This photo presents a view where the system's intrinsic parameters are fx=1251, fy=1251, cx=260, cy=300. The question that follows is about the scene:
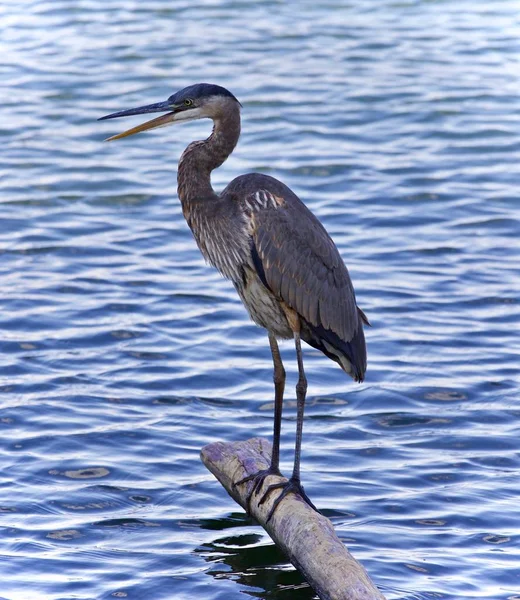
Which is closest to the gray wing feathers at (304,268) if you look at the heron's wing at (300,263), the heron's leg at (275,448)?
the heron's wing at (300,263)

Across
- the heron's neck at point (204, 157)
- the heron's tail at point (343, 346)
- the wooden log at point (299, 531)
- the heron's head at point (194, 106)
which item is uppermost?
the heron's head at point (194, 106)

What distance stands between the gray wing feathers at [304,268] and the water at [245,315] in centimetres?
122

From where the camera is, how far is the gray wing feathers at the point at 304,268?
6.98m

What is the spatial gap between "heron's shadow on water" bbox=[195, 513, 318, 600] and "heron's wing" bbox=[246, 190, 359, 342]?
1276 millimetres

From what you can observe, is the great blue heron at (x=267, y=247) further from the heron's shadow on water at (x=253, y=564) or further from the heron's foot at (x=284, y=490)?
the heron's shadow on water at (x=253, y=564)

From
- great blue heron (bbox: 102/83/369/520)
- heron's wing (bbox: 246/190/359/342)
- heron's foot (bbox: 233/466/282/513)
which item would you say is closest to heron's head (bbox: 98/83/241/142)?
great blue heron (bbox: 102/83/369/520)

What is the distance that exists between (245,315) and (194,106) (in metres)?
3.60

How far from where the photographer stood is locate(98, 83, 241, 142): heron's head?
710 centimetres

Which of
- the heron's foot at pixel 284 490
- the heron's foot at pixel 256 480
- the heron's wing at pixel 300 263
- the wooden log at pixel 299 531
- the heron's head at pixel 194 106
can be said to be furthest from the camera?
the heron's head at pixel 194 106

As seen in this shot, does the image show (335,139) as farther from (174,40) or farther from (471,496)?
(471,496)

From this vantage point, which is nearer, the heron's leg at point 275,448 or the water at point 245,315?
the heron's leg at point 275,448

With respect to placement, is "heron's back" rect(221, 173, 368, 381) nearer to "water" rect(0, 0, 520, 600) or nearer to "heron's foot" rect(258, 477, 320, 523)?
"heron's foot" rect(258, 477, 320, 523)

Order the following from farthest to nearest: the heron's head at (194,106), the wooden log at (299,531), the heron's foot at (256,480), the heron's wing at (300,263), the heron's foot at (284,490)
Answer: the heron's head at (194,106), the heron's wing at (300,263), the heron's foot at (256,480), the heron's foot at (284,490), the wooden log at (299,531)

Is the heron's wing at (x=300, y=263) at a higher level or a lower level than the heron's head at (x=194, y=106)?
lower
